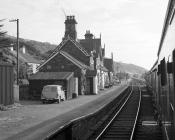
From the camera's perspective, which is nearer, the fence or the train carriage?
the train carriage

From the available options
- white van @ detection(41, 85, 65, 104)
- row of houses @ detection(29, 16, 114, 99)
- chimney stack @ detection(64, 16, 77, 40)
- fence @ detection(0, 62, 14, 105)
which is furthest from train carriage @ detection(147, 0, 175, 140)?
chimney stack @ detection(64, 16, 77, 40)

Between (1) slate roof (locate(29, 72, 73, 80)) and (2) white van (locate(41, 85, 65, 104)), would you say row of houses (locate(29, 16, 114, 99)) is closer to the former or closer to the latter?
(1) slate roof (locate(29, 72, 73, 80))

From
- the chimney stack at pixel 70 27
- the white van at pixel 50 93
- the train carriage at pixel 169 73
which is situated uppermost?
the chimney stack at pixel 70 27

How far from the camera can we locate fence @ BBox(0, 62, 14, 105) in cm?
3032

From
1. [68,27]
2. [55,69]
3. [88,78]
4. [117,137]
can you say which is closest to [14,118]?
[117,137]

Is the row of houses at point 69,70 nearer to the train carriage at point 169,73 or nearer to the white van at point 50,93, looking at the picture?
the white van at point 50,93

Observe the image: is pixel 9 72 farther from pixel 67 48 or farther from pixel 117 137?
pixel 67 48

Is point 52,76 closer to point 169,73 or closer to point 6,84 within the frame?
point 6,84

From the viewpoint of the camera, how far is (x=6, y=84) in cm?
3120

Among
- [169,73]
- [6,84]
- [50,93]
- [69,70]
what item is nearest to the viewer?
[169,73]

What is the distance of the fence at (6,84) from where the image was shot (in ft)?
99.5

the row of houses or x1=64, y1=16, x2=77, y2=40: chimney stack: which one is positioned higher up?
x1=64, y1=16, x2=77, y2=40: chimney stack

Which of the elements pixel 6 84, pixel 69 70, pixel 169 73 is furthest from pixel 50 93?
pixel 169 73

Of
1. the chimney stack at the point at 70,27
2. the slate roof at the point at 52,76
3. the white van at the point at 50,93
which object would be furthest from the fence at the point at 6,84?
the chimney stack at the point at 70,27
